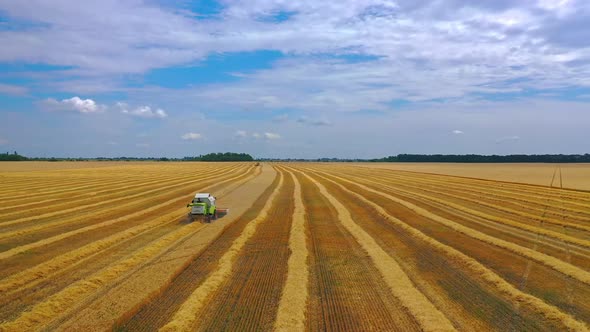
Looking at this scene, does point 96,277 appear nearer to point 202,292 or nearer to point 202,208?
point 202,292

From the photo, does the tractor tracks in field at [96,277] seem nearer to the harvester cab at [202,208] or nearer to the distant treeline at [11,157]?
the harvester cab at [202,208]

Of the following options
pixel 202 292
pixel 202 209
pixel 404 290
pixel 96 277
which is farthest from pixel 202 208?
pixel 404 290

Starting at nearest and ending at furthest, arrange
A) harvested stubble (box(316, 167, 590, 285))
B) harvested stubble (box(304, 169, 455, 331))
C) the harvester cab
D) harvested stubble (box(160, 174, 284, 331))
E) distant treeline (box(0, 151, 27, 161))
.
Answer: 1. harvested stubble (box(160, 174, 284, 331))
2. harvested stubble (box(304, 169, 455, 331))
3. harvested stubble (box(316, 167, 590, 285))
4. the harvester cab
5. distant treeline (box(0, 151, 27, 161))

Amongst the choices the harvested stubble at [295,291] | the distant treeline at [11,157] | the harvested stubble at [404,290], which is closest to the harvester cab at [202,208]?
the harvested stubble at [295,291]

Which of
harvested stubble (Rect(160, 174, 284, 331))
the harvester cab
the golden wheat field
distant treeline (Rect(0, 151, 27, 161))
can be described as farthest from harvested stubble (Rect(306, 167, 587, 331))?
distant treeline (Rect(0, 151, 27, 161))

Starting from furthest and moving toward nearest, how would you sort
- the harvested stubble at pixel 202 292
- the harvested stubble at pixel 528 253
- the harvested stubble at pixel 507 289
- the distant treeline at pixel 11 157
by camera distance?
the distant treeline at pixel 11 157 < the harvested stubble at pixel 528 253 < the harvested stubble at pixel 507 289 < the harvested stubble at pixel 202 292

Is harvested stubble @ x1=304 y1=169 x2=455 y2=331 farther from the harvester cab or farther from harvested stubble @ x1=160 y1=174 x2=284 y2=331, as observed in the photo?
the harvester cab

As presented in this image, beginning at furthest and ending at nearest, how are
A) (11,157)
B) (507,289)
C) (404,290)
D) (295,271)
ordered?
(11,157) → (295,271) → (507,289) → (404,290)
